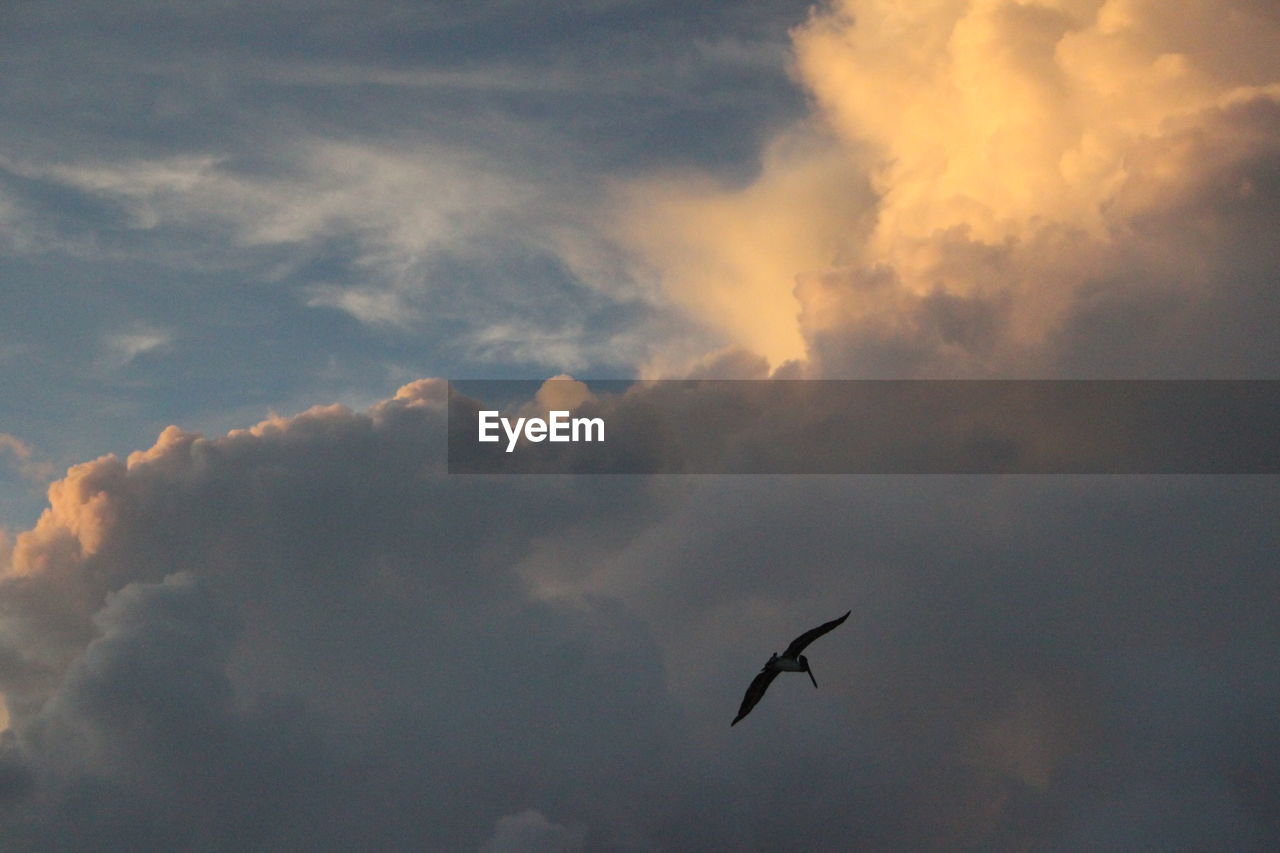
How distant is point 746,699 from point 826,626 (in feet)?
45.3

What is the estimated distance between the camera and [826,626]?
67062 mm

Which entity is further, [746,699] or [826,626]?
[746,699]

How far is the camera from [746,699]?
7769 cm
